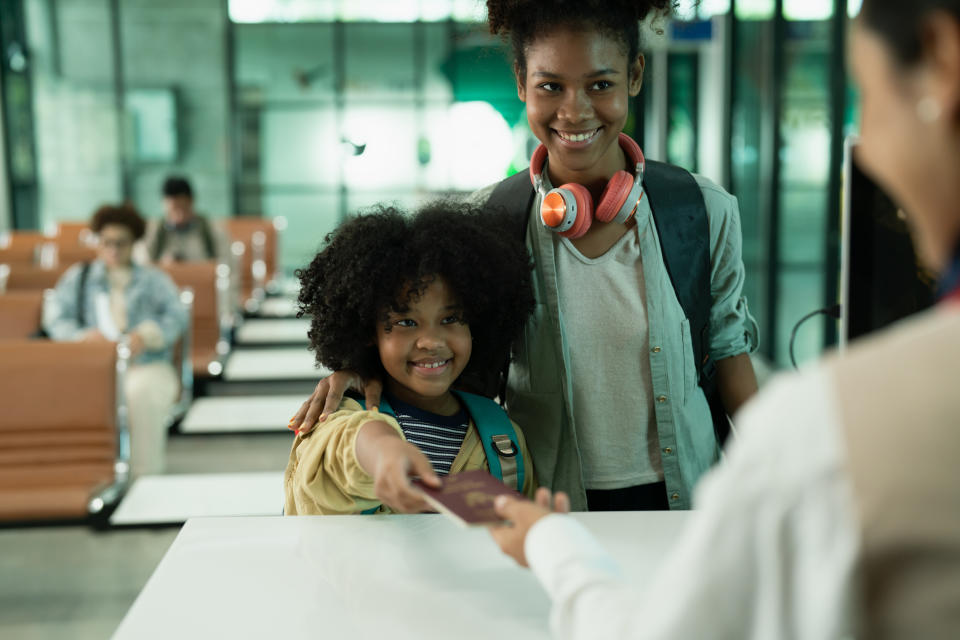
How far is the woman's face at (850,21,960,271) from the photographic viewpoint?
548 mm

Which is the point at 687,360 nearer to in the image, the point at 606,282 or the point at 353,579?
the point at 606,282

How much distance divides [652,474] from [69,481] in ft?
8.19

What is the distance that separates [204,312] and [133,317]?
1092 millimetres

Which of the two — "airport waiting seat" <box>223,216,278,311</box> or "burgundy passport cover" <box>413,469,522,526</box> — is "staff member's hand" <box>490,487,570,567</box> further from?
"airport waiting seat" <box>223,216,278,311</box>

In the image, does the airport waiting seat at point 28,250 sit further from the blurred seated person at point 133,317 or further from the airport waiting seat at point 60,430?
the airport waiting seat at point 60,430

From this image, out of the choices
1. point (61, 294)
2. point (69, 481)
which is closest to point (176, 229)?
point (61, 294)

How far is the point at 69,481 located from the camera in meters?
3.35

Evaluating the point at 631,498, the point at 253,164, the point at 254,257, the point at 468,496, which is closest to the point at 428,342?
the point at 631,498

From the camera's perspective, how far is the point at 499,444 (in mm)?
1678

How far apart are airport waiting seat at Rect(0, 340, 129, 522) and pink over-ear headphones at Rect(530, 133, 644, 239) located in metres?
2.28

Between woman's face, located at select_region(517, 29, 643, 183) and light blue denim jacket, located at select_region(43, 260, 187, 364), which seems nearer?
woman's face, located at select_region(517, 29, 643, 183)

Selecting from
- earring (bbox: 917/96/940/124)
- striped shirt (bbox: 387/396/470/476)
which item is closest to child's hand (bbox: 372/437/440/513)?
striped shirt (bbox: 387/396/470/476)

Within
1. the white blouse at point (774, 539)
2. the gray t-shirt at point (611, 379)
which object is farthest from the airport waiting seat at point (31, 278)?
the white blouse at point (774, 539)

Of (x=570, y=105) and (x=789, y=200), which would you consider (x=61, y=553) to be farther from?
(x=789, y=200)
